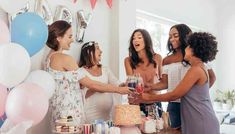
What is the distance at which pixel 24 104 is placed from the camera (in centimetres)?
156

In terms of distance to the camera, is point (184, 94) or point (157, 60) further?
point (157, 60)

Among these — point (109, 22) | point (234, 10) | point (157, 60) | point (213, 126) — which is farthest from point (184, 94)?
point (234, 10)

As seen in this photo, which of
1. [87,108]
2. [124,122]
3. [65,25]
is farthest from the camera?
[87,108]

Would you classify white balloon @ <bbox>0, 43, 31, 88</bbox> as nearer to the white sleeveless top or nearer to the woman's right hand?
the woman's right hand

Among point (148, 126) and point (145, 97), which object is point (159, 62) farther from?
point (148, 126)

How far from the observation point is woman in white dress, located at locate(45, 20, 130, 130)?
2223mm

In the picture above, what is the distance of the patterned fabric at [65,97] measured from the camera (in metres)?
2.22

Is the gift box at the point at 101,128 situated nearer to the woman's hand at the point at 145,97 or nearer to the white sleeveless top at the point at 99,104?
the woman's hand at the point at 145,97

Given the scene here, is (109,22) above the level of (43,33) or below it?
above

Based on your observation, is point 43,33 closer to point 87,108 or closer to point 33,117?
point 33,117

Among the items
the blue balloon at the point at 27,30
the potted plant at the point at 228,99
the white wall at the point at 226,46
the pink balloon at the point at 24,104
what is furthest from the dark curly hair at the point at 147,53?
the white wall at the point at 226,46

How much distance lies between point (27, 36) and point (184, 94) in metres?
1.17

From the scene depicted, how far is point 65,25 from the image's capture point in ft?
7.61

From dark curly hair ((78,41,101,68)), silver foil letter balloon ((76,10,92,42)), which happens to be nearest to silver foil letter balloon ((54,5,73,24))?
silver foil letter balloon ((76,10,92,42))
